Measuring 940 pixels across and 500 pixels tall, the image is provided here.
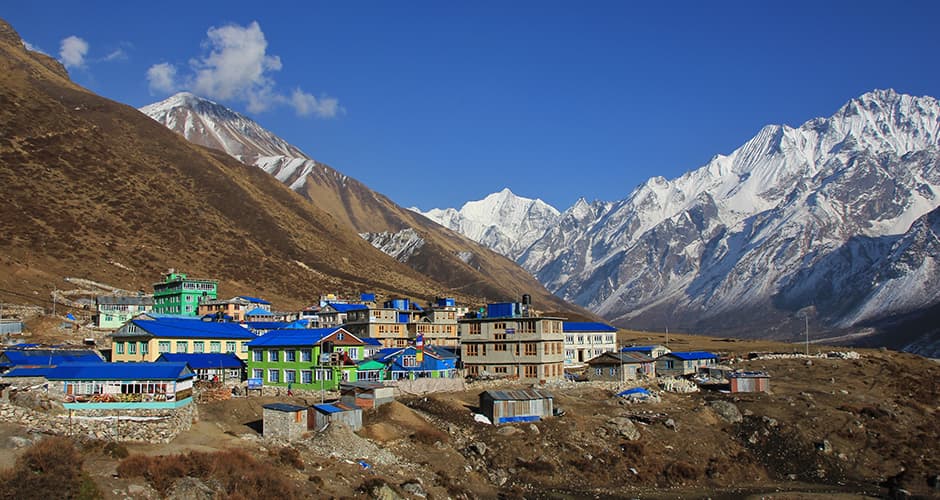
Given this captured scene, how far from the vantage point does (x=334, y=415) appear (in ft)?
178

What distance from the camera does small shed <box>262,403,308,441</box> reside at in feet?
172

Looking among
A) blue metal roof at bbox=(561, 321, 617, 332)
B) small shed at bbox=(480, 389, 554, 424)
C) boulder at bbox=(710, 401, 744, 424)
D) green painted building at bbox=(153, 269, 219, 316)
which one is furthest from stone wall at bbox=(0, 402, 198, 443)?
green painted building at bbox=(153, 269, 219, 316)

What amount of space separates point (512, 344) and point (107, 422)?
46784 mm

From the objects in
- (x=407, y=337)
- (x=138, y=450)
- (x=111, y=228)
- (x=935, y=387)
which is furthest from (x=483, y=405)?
(x=111, y=228)

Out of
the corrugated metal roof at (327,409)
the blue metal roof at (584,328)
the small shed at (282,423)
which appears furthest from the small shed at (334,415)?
the blue metal roof at (584,328)

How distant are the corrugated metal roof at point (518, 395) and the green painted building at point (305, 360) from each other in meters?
12.0

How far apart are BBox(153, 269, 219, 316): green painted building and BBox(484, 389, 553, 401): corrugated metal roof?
73353 mm

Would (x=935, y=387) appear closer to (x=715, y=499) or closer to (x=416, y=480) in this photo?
(x=715, y=499)

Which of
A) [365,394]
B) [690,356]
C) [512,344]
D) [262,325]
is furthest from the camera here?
[690,356]

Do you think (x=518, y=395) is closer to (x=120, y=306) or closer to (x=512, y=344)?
(x=512, y=344)

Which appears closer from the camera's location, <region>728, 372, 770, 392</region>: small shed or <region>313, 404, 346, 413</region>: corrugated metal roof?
<region>313, 404, 346, 413</region>: corrugated metal roof

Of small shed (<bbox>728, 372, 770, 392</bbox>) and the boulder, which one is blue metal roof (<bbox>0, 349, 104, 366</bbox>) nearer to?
the boulder

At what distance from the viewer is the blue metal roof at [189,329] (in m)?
74.9

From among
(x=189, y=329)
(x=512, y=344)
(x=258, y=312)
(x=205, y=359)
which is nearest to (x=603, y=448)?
(x=512, y=344)
